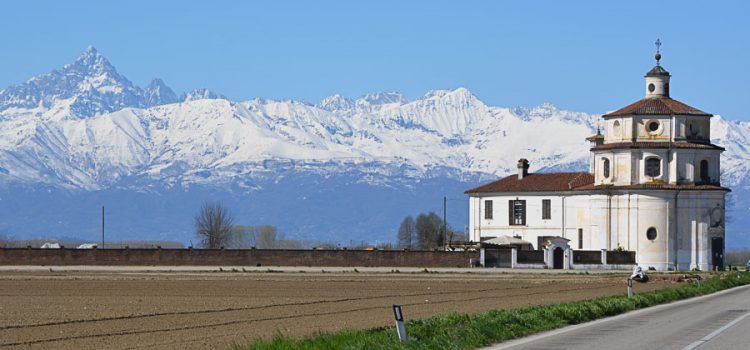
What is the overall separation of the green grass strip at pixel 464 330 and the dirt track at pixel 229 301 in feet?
9.21

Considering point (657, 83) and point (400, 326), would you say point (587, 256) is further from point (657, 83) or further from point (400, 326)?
point (400, 326)

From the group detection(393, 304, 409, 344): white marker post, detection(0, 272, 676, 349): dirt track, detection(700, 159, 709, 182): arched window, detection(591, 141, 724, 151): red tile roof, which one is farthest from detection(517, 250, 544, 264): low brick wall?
detection(393, 304, 409, 344): white marker post

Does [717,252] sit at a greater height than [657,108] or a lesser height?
lesser

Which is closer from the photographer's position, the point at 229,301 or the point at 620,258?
the point at 229,301

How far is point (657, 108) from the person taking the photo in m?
106

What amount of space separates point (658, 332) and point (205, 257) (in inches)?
2958

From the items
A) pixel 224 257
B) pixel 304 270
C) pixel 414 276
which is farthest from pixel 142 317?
pixel 224 257

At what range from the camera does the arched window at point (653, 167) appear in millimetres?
105188

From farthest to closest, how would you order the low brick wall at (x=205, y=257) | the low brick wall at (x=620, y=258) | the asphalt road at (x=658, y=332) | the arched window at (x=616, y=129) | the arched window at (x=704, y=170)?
the arched window at (x=616, y=129), the low brick wall at (x=205, y=257), the arched window at (x=704, y=170), the low brick wall at (x=620, y=258), the asphalt road at (x=658, y=332)

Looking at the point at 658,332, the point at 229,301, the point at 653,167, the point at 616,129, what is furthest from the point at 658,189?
the point at 658,332

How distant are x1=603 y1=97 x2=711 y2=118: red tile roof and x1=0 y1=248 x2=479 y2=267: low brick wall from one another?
56.9 ft

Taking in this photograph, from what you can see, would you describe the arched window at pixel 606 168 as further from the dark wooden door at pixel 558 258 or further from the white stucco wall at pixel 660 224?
the dark wooden door at pixel 558 258

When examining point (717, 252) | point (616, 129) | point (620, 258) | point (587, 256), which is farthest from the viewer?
point (616, 129)

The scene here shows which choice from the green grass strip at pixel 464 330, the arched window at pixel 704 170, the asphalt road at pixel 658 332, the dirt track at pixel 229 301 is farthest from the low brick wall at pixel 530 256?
the asphalt road at pixel 658 332
